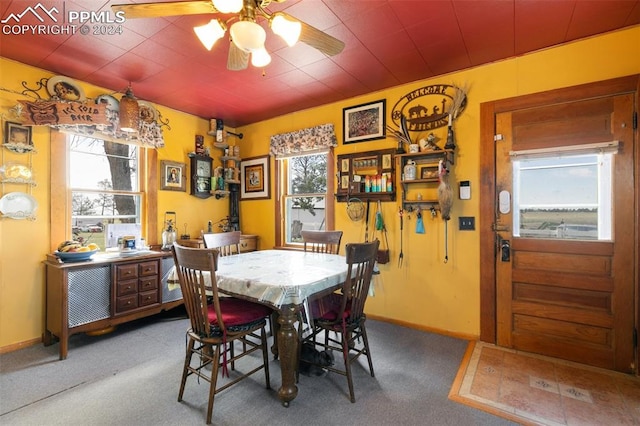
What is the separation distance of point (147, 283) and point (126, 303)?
0.83ft

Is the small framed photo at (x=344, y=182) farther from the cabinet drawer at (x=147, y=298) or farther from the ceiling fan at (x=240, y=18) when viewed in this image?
the cabinet drawer at (x=147, y=298)

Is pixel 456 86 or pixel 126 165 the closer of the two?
pixel 456 86

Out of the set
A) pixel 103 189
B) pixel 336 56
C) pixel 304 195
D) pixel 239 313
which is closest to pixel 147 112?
pixel 103 189

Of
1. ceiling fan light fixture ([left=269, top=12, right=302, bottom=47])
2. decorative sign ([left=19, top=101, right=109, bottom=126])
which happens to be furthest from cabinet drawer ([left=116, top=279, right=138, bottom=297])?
ceiling fan light fixture ([left=269, top=12, right=302, bottom=47])

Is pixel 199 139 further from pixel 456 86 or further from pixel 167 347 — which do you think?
pixel 456 86

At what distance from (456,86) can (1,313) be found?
15.0 feet

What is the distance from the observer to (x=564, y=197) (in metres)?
2.43

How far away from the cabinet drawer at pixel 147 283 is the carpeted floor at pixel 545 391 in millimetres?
2899

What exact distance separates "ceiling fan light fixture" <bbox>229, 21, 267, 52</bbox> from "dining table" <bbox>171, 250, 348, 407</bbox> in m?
1.30

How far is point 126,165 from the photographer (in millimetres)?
3480

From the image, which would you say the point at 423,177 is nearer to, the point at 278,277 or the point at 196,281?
the point at 278,277

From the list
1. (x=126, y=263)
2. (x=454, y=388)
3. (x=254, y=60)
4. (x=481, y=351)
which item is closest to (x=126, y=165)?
(x=126, y=263)

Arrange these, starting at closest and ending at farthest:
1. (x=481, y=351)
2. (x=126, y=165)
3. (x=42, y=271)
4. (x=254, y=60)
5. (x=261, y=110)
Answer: (x=254, y=60), (x=481, y=351), (x=42, y=271), (x=126, y=165), (x=261, y=110)

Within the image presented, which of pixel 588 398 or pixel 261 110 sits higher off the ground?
pixel 261 110
